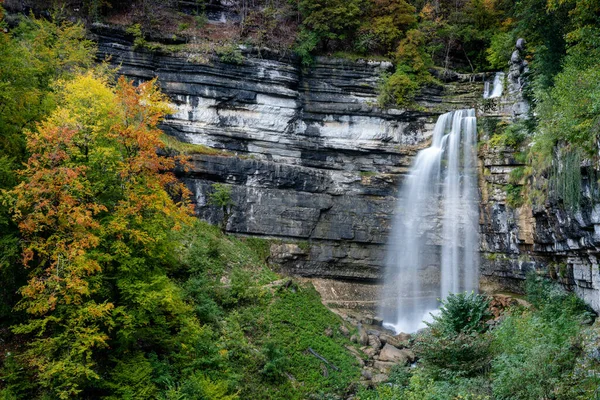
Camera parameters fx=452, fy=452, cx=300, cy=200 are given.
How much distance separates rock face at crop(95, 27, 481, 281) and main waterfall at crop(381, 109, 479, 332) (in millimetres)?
901

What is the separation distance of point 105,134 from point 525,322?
15136mm

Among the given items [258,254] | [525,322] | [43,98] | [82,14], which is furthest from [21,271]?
[82,14]

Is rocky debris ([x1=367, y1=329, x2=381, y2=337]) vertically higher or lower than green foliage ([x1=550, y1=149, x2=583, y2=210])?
lower

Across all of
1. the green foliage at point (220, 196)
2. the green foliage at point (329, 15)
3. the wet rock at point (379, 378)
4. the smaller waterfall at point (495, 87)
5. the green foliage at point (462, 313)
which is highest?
the green foliage at point (329, 15)

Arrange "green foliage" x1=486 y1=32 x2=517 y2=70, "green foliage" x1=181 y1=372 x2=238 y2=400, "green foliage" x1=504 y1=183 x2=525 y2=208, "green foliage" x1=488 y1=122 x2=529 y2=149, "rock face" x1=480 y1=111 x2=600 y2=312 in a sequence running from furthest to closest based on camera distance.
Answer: "green foliage" x1=486 y1=32 x2=517 y2=70 < "green foliage" x1=488 y1=122 x2=529 y2=149 < "green foliage" x1=504 y1=183 x2=525 y2=208 < "rock face" x1=480 y1=111 x2=600 y2=312 < "green foliage" x1=181 y1=372 x2=238 y2=400

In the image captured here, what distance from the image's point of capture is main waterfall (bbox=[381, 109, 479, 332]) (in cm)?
2462

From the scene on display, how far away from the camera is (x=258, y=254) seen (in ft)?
80.0

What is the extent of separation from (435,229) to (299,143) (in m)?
9.35

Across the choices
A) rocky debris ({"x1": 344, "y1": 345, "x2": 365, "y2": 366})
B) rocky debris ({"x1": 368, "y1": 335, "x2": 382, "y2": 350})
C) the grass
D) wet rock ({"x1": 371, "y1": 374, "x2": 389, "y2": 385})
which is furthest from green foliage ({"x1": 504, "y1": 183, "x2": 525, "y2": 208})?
wet rock ({"x1": 371, "y1": 374, "x2": 389, "y2": 385})

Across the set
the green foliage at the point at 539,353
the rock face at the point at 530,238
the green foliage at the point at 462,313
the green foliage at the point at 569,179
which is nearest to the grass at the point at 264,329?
the green foliage at the point at 462,313

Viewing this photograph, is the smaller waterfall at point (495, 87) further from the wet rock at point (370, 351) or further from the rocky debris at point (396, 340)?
the wet rock at point (370, 351)

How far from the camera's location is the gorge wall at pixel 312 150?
81.9 ft

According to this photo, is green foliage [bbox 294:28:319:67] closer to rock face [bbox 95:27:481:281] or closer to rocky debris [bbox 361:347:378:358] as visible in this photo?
rock face [bbox 95:27:481:281]

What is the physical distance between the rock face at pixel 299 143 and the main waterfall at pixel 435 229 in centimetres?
90
